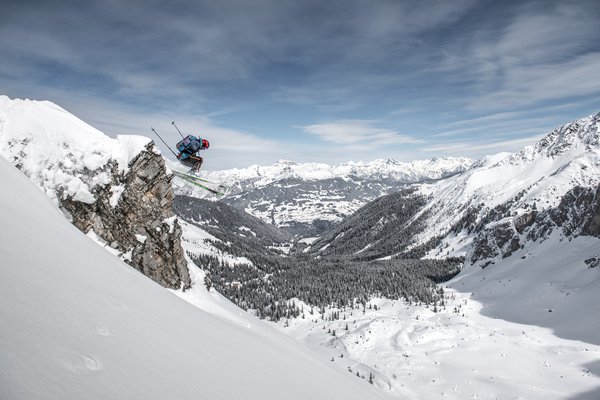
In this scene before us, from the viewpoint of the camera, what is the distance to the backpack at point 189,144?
28617 millimetres

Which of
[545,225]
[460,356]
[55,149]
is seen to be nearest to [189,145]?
[55,149]

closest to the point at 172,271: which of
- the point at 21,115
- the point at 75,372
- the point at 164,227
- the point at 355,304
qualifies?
the point at 164,227

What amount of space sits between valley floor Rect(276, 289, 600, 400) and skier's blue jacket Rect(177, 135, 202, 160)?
79.2 ft

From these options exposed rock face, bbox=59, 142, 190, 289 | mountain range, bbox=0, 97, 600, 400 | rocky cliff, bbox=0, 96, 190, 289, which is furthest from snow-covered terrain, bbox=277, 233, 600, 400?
rocky cliff, bbox=0, 96, 190, 289

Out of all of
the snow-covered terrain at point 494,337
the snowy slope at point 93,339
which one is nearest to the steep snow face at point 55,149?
the snowy slope at point 93,339

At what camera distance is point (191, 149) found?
2906 centimetres

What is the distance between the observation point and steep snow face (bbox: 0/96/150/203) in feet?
77.3

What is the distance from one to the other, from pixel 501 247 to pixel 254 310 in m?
109

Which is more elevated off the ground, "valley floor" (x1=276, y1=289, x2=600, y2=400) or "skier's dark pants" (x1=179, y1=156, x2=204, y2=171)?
"skier's dark pants" (x1=179, y1=156, x2=204, y2=171)

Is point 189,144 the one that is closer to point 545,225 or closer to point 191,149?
point 191,149

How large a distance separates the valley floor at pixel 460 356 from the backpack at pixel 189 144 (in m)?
24.2

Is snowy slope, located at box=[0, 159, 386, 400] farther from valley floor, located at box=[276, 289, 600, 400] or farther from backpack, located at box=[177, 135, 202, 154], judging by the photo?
valley floor, located at box=[276, 289, 600, 400]

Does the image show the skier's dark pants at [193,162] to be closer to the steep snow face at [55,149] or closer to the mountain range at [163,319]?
the mountain range at [163,319]

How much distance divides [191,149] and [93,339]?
23.9 meters
